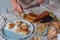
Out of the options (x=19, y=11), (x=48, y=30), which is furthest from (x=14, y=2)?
(x=48, y=30)

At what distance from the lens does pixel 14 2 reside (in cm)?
119

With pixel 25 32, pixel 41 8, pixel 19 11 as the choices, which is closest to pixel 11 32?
pixel 25 32

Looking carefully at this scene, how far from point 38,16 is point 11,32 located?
0.21m

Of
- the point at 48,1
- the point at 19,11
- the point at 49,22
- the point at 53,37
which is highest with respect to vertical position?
the point at 48,1

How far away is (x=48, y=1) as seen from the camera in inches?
50.6

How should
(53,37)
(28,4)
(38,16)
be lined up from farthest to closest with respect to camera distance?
(28,4) → (38,16) → (53,37)

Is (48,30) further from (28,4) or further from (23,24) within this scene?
(28,4)

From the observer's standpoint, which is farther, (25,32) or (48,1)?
(48,1)

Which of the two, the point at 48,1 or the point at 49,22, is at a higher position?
the point at 48,1

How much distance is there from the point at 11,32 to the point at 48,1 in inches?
16.4

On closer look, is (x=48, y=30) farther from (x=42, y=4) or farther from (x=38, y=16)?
(x=42, y=4)

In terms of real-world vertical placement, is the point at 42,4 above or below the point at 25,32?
above

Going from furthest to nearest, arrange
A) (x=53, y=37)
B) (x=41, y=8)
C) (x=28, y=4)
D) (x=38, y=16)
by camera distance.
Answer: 1. (x=28, y=4)
2. (x=41, y=8)
3. (x=38, y=16)
4. (x=53, y=37)


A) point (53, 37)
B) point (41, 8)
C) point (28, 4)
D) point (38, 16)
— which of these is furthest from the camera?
point (28, 4)
